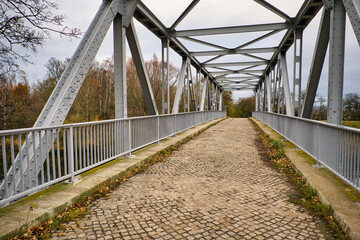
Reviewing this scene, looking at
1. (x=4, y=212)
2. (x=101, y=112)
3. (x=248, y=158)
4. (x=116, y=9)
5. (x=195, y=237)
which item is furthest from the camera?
(x=101, y=112)

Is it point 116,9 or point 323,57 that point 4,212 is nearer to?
point 116,9

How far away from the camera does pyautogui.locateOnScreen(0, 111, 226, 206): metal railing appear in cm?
287

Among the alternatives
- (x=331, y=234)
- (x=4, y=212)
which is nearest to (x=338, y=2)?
(x=331, y=234)

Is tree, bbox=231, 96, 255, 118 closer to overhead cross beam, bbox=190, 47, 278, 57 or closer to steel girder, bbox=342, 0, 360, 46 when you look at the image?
overhead cross beam, bbox=190, 47, 278, 57

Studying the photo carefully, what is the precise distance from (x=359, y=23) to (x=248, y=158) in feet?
12.7

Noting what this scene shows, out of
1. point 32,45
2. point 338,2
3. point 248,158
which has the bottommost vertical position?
point 248,158

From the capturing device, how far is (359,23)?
4.25 meters

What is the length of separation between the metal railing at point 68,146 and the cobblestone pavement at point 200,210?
791 mm

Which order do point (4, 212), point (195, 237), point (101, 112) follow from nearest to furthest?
point (195, 237), point (4, 212), point (101, 112)

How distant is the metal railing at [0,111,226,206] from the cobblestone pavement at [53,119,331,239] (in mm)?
791

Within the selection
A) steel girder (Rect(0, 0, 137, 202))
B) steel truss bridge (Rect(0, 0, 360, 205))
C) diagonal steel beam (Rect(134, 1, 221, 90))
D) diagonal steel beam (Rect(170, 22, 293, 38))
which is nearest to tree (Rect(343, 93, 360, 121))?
steel truss bridge (Rect(0, 0, 360, 205))

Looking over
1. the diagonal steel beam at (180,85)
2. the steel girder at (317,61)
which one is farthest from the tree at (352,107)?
the steel girder at (317,61)

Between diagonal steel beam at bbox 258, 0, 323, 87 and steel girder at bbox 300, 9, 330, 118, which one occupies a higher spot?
diagonal steel beam at bbox 258, 0, 323, 87

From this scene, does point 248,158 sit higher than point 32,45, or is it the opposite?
point 32,45
